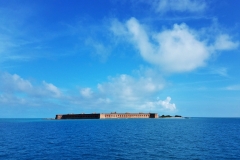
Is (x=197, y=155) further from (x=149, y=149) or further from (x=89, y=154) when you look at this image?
(x=89, y=154)

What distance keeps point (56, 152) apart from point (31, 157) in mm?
4912

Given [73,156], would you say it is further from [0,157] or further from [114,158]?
[0,157]

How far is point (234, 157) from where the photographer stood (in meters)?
38.5

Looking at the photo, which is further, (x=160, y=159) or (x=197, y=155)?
(x=197, y=155)

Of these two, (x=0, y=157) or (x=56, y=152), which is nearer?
(x=0, y=157)

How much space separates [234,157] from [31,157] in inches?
1300

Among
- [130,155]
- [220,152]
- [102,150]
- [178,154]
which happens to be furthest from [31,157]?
[220,152]

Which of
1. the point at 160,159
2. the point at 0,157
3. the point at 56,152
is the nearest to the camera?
the point at 160,159

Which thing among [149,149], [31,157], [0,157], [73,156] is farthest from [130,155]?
[0,157]

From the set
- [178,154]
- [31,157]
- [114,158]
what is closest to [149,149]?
[178,154]

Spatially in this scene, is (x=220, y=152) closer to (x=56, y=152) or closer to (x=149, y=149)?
(x=149, y=149)

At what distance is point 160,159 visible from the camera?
118 feet

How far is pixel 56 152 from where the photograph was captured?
139 feet

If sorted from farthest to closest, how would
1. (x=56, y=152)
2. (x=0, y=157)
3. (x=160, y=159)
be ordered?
(x=56, y=152) → (x=0, y=157) → (x=160, y=159)
